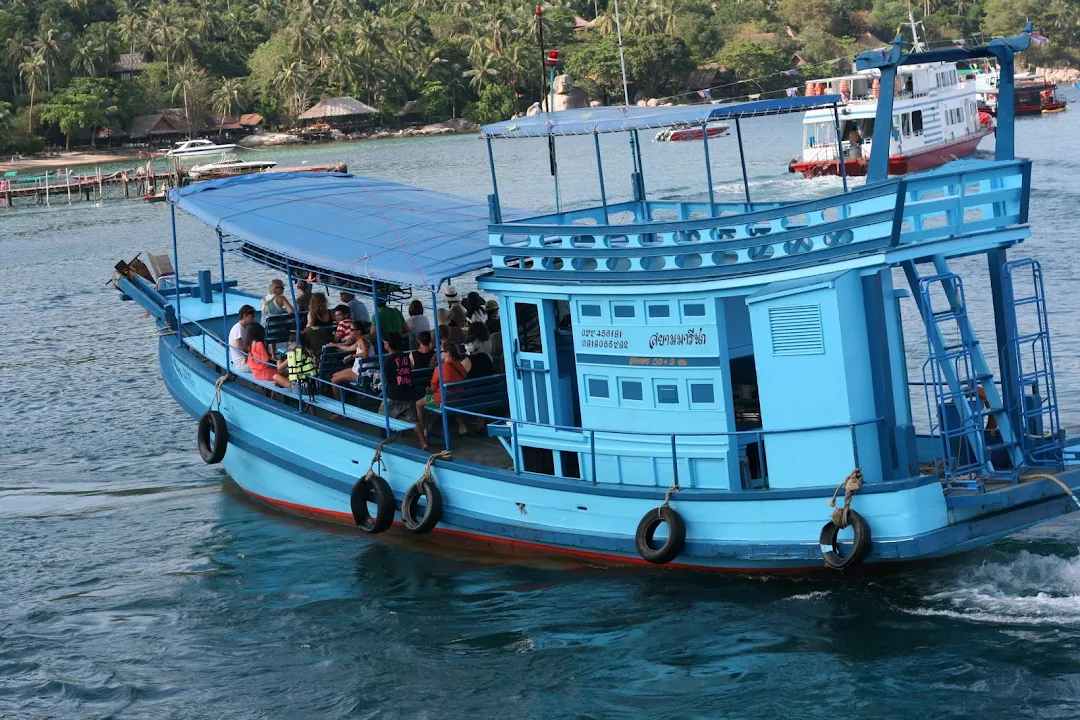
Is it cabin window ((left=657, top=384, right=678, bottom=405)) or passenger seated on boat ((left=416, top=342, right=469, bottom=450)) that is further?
passenger seated on boat ((left=416, top=342, right=469, bottom=450))

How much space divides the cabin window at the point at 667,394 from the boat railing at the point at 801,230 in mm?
1223

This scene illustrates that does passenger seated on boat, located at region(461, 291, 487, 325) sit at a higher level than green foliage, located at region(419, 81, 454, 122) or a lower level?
lower

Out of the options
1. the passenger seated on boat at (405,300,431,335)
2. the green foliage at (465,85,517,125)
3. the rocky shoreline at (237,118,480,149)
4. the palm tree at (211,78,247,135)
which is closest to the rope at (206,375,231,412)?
the passenger seated on boat at (405,300,431,335)

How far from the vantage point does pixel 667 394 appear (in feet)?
44.3

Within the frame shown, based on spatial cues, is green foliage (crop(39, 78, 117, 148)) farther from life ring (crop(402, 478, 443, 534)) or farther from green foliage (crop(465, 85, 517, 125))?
life ring (crop(402, 478, 443, 534))

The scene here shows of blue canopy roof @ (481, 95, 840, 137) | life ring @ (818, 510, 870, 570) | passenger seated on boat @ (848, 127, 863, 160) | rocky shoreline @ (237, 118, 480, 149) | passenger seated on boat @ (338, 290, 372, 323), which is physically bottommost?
life ring @ (818, 510, 870, 570)

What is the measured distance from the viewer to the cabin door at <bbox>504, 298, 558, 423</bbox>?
14359 mm

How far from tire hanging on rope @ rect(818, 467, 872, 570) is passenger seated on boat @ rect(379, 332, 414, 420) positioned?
5.41 metres

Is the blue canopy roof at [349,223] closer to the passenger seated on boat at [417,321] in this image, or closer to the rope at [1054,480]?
the passenger seated on boat at [417,321]

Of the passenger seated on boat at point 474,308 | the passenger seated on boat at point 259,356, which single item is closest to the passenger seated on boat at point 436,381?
the passenger seated on boat at point 474,308

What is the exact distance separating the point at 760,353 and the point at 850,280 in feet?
3.80

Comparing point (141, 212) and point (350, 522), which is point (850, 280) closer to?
point (350, 522)

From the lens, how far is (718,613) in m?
13.3

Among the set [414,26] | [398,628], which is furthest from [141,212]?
[414,26]
